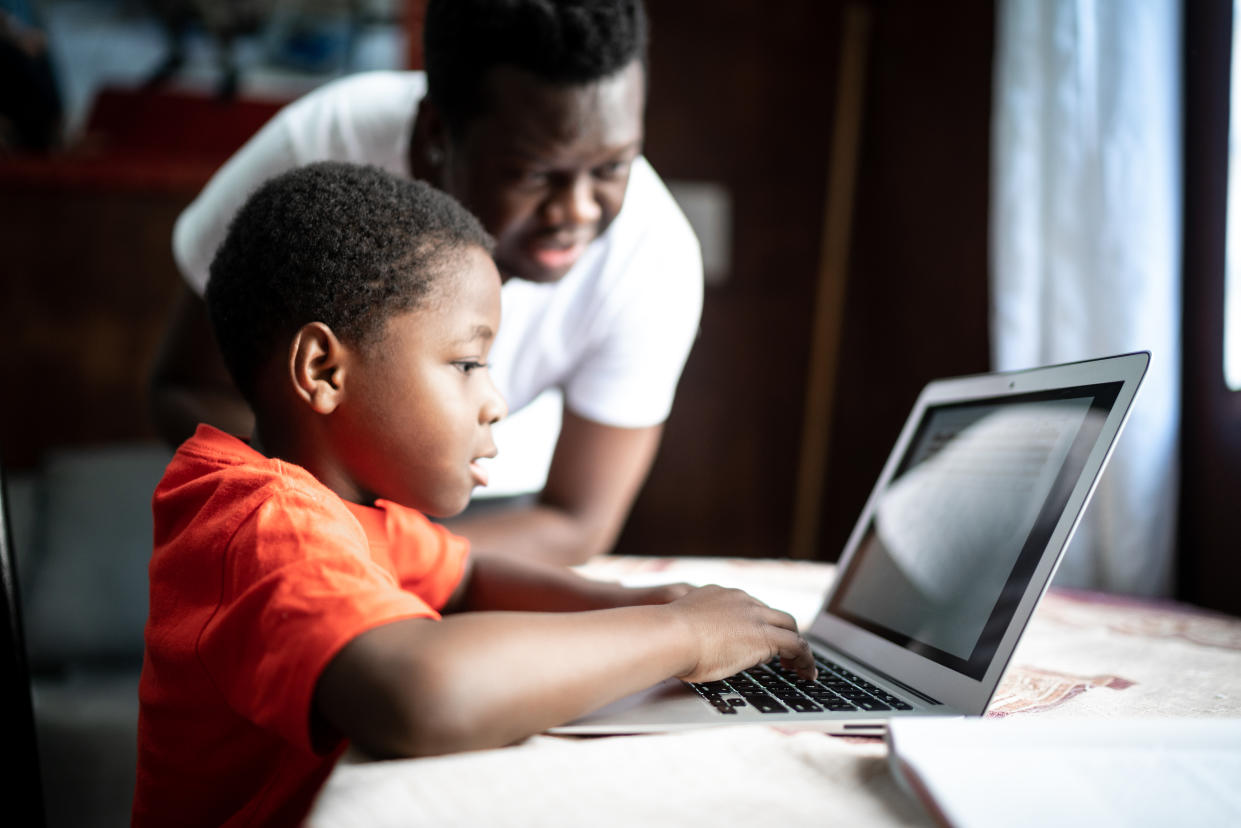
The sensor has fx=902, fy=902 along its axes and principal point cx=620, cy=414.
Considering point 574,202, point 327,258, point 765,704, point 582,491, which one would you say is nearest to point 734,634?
point 765,704

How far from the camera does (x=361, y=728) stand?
16.5 inches

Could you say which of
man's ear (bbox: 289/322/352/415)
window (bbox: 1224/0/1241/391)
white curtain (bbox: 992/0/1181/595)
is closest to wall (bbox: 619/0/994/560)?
white curtain (bbox: 992/0/1181/595)

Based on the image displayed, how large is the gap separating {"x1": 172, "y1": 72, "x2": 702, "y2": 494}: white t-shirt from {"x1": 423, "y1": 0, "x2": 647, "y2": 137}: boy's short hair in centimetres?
16

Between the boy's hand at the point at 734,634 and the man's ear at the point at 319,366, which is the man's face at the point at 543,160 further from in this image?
the boy's hand at the point at 734,634

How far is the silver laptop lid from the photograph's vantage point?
22.5 inches

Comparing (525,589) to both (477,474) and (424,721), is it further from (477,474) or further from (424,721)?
(424,721)

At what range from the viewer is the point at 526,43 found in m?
0.84

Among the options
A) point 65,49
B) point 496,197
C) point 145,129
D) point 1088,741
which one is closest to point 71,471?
point 145,129

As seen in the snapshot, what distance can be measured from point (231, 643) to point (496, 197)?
53 cm

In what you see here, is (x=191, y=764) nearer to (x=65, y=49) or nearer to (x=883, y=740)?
(x=883, y=740)

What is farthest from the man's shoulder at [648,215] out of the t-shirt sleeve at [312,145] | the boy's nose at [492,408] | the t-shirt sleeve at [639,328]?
the boy's nose at [492,408]

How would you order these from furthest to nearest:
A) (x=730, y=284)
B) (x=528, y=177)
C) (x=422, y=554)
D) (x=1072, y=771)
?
(x=730, y=284) < (x=528, y=177) < (x=422, y=554) < (x=1072, y=771)

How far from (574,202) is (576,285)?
0.26 metres

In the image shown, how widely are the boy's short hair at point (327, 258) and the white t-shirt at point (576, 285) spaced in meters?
0.39
